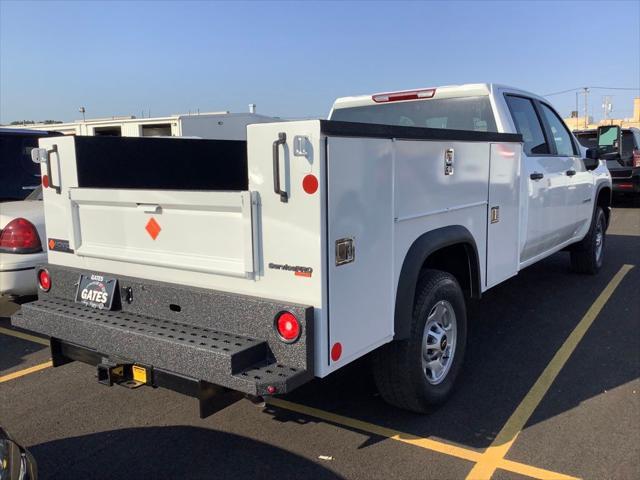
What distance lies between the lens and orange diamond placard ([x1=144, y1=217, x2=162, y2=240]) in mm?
3221

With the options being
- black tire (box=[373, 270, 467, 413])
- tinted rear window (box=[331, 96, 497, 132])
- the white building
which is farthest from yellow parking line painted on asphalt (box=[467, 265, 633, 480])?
the white building

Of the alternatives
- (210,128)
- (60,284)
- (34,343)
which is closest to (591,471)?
(60,284)

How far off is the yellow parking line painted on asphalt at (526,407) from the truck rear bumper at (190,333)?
1.27 meters

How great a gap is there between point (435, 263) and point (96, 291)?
221 centimetres

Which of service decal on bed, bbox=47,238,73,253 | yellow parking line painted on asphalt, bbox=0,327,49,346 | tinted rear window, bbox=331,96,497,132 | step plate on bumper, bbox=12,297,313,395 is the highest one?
tinted rear window, bbox=331,96,497,132

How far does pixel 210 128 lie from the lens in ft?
73.6

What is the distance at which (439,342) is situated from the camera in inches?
148

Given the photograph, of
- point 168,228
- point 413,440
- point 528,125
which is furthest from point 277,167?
point 528,125

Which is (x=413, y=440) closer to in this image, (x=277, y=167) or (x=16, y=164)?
(x=277, y=167)

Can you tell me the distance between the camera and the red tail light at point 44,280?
12.2 feet

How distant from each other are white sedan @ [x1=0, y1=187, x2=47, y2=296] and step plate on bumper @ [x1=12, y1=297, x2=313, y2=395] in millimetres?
2019

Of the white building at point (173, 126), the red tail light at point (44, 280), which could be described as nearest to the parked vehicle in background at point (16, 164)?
the red tail light at point (44, 280)

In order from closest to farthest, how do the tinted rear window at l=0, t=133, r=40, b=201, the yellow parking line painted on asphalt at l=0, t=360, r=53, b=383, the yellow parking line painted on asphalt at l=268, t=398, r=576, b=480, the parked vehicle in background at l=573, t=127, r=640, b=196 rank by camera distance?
the yellow parking line painted on asphalt at l=268, t=398, r=576, b=480
the yellow parking line painted on asphalt at l=0, t=360, r=53, b=383
the tinted rear window at l=0, t=133, r=40, b=201
the parked vehicle in background at l=573, t=127, r=640, b=196

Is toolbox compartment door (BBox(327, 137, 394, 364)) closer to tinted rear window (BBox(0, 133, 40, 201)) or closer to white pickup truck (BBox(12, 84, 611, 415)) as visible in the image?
white pickup truck (BBox(12, 84, 611, 415))
